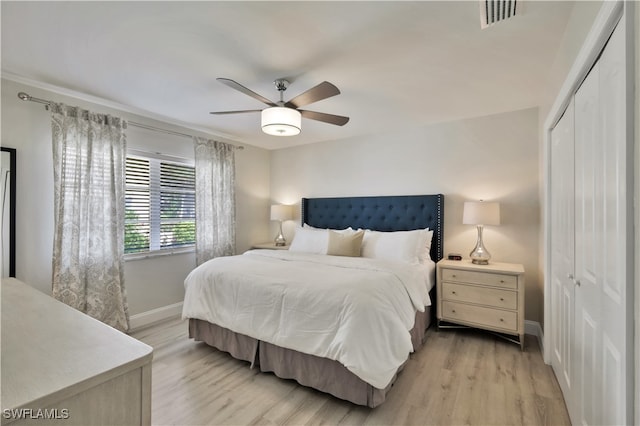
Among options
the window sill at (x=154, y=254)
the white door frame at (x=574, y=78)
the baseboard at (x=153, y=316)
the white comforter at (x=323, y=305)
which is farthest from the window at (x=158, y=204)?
the white door frame at (x=574, y=78)

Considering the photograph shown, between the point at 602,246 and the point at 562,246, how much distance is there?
972mm

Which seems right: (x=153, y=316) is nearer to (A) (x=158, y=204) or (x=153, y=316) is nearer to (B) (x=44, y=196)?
(A) (x=158, y=204)

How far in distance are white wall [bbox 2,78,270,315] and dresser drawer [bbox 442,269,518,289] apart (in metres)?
3.26

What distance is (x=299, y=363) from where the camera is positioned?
84.6 inches

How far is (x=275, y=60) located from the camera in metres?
2.17

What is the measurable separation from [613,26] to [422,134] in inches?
107

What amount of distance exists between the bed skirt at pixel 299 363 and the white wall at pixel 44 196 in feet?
3.34

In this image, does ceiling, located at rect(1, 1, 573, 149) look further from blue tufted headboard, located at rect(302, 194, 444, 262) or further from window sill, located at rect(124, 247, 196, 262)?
window sill, located at rect(124, 247, 196, 262)

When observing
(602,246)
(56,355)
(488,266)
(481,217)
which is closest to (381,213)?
(481,217)

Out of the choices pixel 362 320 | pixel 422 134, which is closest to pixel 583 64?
pixel 362 320

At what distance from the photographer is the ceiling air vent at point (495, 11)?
154 centimetres

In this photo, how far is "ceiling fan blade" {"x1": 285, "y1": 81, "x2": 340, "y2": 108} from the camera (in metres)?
2.03

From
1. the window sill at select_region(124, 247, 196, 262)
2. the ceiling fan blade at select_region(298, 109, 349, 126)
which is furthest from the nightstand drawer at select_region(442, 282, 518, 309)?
the window sill at select_region(124, 247, 196, 262)

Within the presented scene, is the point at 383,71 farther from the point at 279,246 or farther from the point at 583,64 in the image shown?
the point at 279,246
